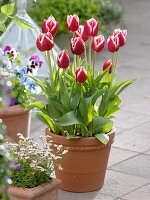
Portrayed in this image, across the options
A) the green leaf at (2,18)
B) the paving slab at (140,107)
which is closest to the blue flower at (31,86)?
the green leaf at (2,18)

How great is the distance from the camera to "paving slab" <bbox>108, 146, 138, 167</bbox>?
5.58m

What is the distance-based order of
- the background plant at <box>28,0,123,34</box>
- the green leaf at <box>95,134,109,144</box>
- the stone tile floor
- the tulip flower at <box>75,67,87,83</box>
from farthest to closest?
1. the background plant at <box>28,0,123,34</box>
2. the stone tile floor
3. the green leaf at <box>95,134,109,144</box>
4. the tulip flower at <box>75,67,87,83</box>

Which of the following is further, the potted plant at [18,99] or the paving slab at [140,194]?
the potted plant at [18,99]

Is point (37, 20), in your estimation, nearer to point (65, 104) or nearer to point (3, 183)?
point (65, 104)

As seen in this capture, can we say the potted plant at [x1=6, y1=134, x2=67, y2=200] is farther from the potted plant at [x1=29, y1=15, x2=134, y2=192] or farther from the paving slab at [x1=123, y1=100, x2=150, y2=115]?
the paving slab at [x1=123, y1=100, x2=150, y2=115]

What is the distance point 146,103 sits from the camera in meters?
7.46

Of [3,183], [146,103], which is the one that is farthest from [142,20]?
[3,183]

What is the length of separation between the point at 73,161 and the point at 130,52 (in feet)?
18.5

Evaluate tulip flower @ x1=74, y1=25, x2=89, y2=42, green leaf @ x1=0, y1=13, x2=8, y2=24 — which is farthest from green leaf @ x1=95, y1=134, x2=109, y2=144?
green leaf @ x1=0, y1=13, x2=8, y2=24

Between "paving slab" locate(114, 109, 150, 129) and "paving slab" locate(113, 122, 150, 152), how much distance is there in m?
0.11

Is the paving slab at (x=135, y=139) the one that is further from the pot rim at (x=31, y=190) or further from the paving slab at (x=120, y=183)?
the pot rim at (x=31, y=190)

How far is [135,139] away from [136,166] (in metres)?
0.76

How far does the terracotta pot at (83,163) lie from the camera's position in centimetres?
470

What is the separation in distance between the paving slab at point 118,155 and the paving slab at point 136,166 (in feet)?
0.18
